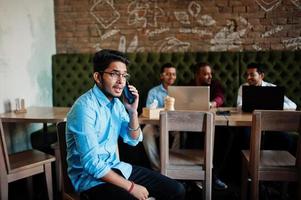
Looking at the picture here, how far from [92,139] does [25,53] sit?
2.65 metres

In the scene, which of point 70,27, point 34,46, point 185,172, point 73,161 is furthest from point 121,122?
point 70,27

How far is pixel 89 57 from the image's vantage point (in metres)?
4.51

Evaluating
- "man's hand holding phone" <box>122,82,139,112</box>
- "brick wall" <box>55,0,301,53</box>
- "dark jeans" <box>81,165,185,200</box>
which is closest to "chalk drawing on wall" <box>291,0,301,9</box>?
"brick wall" <box>55,0,301,53</box>

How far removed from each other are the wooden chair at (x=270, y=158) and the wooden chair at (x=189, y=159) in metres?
0.32

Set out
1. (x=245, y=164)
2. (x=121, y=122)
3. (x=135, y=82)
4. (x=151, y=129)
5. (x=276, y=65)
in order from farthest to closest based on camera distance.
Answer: (x=135, y=82) < (x=276, y=65) < (x=151, y=129) < (x=245, y=164) < (x=121, y=122)

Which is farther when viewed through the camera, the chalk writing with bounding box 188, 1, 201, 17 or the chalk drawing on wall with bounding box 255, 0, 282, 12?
the chalk writing with bounding box 188, 1, 201, 17

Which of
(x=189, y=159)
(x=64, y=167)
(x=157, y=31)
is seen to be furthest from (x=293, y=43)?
(x=64, y=167)

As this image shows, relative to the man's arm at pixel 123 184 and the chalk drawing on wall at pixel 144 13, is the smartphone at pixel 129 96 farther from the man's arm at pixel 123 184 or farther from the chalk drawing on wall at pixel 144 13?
the chalk drawing on wall at pixel 144 13

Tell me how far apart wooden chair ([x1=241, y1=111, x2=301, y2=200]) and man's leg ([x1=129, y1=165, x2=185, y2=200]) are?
72 centimetres

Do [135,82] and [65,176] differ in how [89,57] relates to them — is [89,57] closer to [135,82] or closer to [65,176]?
[135,82]

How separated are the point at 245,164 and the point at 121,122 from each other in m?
1.24

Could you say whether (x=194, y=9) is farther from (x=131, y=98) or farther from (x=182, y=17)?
(x=131, y=98)

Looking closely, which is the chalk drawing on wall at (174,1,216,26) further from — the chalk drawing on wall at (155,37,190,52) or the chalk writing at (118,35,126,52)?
the chalk writing at (118,35,126,52)

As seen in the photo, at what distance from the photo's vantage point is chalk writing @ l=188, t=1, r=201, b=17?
425cm
